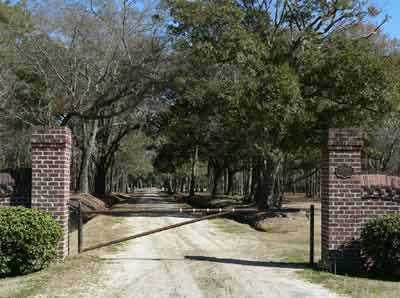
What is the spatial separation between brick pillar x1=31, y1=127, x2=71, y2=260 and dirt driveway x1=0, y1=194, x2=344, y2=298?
4.03ft

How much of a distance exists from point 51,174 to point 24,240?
5.17ft

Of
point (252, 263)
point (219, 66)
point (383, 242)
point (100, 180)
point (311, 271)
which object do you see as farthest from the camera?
point (100, 180)

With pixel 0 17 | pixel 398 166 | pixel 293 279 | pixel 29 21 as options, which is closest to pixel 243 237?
pixel 293 279

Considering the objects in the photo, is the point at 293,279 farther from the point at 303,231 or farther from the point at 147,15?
the point at 147,15

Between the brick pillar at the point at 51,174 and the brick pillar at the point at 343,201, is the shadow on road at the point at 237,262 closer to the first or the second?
the brick pillar at the point at 343,201

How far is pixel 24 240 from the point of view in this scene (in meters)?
9.77

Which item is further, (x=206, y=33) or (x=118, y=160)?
(x=118, y=160)

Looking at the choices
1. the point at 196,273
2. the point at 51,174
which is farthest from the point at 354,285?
the point at 51,174

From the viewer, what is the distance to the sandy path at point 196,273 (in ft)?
27.7

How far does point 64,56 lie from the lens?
2369 cm

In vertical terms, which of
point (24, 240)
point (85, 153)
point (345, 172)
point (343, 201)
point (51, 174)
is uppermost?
point (85, 153)

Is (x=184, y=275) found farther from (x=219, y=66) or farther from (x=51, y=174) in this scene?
(x=219, y=66)

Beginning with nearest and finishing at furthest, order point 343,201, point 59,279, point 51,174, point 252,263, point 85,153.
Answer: point 59,279, point 343,201, point 51,174, point 252,263, point 85,153

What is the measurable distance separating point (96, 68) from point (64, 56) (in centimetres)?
145
